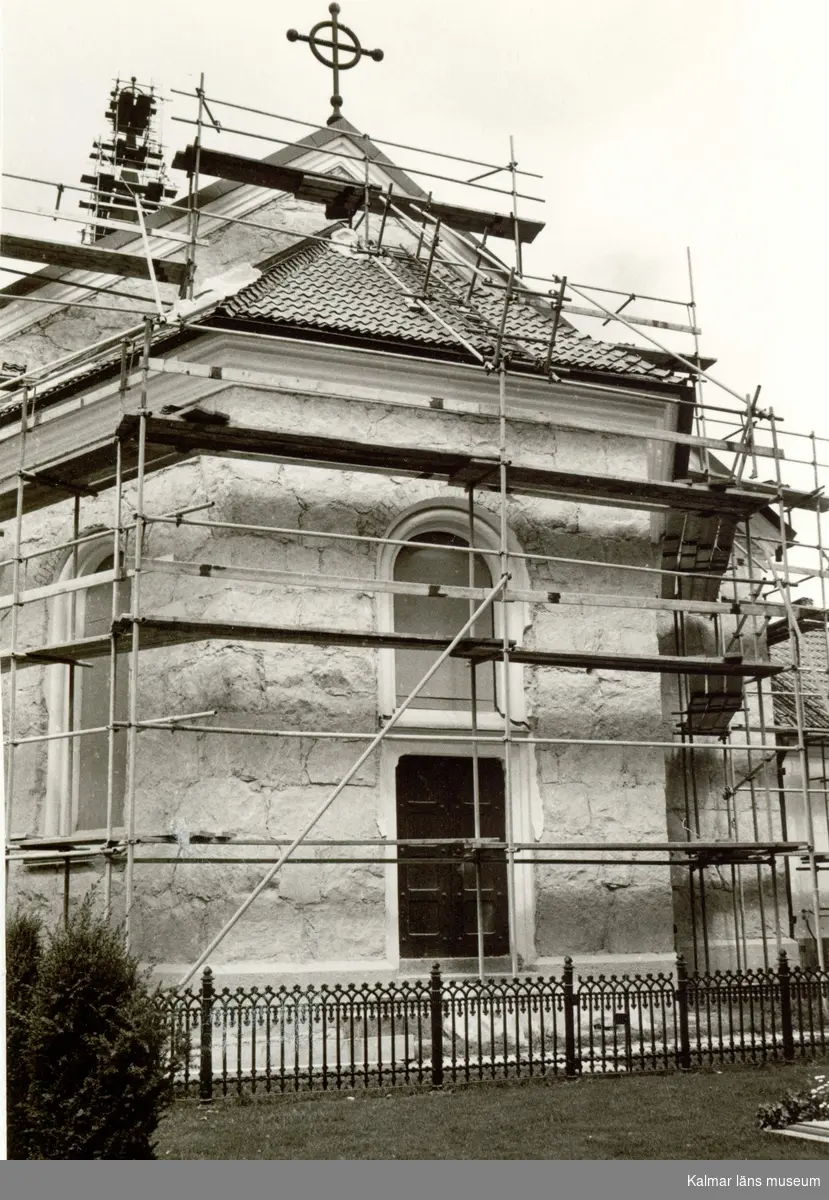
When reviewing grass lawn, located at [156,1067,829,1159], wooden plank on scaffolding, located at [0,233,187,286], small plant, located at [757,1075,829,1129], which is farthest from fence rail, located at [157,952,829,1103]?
wooden plank on scaffolding, located at [0,233,187,286]

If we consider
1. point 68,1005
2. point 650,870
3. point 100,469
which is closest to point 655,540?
point 650,870

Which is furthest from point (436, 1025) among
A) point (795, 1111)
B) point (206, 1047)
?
point (795, 1111)

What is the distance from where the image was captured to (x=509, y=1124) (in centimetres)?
975

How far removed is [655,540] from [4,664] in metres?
7.93

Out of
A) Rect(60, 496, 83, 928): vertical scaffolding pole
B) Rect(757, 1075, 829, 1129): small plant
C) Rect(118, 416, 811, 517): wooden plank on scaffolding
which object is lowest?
Rect(757, 1075, 829, 1129): small plant

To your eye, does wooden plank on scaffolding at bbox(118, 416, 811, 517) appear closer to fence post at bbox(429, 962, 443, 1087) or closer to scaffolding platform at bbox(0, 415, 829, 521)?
scaffolding platform at bbox(0, 415, 829, 521)

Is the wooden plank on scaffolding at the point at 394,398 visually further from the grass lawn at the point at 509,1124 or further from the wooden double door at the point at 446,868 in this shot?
the grass lawn at the point at 509,1124

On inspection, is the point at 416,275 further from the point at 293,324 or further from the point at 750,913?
the point at 750,913

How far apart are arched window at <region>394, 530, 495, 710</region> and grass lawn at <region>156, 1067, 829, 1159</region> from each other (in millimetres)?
4734

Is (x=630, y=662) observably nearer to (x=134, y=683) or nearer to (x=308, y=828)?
(x=308, y=828)

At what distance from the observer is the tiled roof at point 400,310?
1502cm

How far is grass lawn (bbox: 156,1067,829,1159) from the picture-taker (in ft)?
29.3

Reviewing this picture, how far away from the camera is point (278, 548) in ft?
46.6

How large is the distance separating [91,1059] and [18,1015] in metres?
0.72
